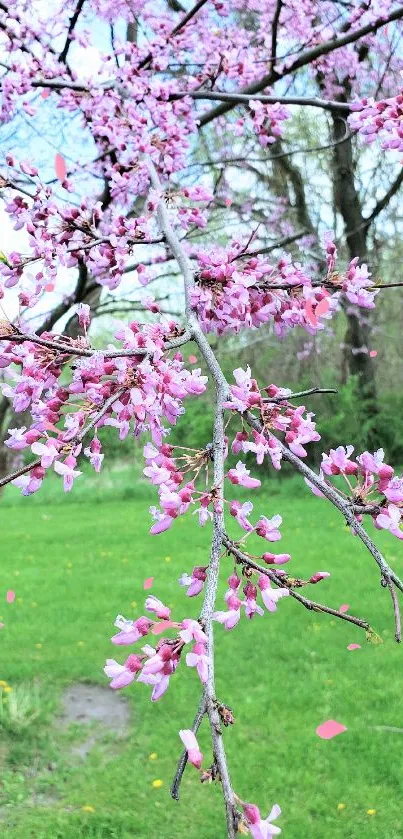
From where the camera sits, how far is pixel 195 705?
17.4 feet

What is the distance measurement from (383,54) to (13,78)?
7.33 metres

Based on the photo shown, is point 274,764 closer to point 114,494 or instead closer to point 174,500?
point 174,500

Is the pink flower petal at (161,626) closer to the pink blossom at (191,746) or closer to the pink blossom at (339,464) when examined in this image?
the pink blossom at (191,746)

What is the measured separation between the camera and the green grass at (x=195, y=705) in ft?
13.6

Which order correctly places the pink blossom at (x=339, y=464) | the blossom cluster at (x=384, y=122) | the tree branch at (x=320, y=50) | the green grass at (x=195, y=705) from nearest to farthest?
the pink blossom at (x=339, y=464) → the blossom cluster at (x=384, y=122) → the tree branch at (x=320, y=50) → the green grass at (x=195, y=705)

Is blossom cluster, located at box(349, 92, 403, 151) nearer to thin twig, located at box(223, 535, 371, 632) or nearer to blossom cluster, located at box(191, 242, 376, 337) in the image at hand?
blossom cluster, located at box(191, 242, 376, 337)

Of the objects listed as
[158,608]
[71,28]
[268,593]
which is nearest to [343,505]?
[268,593]

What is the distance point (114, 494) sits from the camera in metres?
14.3

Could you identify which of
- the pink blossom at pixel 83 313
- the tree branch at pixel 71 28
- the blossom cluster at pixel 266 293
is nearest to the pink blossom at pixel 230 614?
the pink blossom at pixel 83 313

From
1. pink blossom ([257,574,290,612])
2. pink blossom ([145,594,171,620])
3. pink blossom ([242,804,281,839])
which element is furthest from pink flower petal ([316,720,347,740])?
pink blossom ([242,804,281,839])

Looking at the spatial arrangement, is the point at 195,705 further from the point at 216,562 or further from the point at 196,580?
the point at 216,562

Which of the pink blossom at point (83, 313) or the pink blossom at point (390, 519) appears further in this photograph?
the pink blossom at point (83, 313)

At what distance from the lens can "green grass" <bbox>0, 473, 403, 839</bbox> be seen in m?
4.14

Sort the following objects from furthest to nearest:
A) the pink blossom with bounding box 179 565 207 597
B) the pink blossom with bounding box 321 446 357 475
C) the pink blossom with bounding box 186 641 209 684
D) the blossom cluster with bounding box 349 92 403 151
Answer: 1. the blossom cluster with bounding box 349 92 403 151
2. the pink blossom with bounding box 321 446 357 475
3. the pink blossom with bounding box 179 565 207 597
4. the pink blossom with bounding box 186 641 209 684
